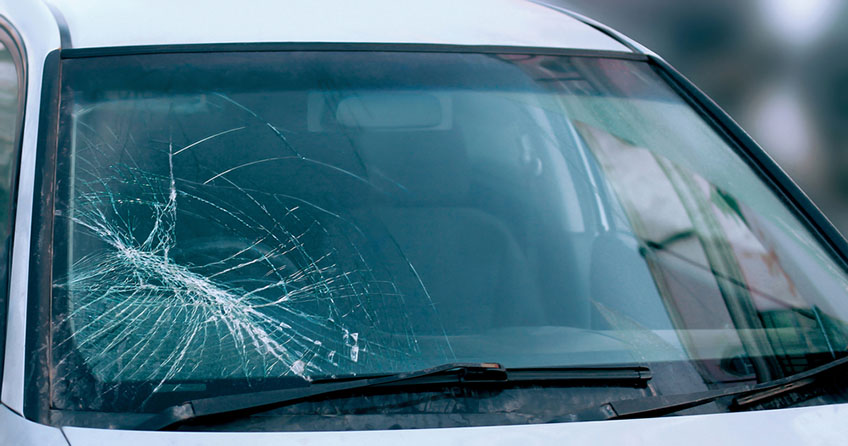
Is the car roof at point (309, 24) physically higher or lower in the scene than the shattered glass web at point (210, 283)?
higher

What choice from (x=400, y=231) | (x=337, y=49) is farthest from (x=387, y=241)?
(x=337, y=49)

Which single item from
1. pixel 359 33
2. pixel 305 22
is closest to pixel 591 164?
pixel 359 33

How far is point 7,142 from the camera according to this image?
1792mm

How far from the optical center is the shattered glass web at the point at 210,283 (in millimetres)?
1466

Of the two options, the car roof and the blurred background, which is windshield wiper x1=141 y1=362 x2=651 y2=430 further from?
the blurred background

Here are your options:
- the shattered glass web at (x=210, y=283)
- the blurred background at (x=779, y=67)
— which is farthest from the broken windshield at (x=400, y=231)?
the blurred background at (x=779, y=67)

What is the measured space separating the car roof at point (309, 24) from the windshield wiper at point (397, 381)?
2.79 ft

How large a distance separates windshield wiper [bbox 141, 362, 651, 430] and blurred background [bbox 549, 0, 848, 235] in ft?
16.7

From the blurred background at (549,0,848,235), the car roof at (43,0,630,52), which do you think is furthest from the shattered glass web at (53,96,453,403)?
the blurred background at (549,0,848,235)

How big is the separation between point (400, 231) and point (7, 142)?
0.88 metres

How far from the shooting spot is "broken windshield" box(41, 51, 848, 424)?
1512 millimetres

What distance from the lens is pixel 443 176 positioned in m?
1.90

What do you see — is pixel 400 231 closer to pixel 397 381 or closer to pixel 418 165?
pixel 418 165

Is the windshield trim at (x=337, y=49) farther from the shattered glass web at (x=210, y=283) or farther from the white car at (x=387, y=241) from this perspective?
the shattered glass web at (x=210, y=283)
